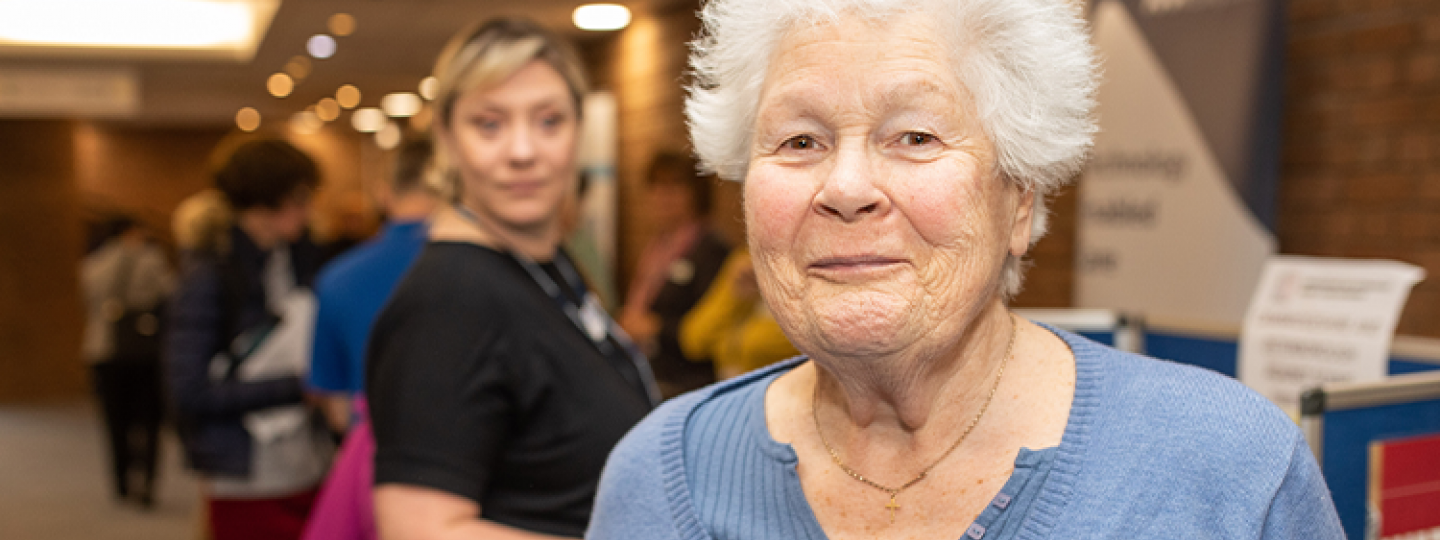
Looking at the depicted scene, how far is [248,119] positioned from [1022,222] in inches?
651

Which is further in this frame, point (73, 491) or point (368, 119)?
point (368, 119)

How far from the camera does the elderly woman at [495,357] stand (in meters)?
1.32

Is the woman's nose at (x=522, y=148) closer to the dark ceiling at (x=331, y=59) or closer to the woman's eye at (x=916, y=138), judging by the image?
the woman's eye at (x=916, y=138)

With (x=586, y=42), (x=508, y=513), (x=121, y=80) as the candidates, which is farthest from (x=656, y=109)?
(x=508, y=513)

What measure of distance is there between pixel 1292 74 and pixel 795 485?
3.05m

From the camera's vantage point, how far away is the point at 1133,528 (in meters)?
0.84

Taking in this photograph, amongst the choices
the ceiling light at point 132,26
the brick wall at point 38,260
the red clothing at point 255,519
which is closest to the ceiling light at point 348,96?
the brick wall at point 38,260

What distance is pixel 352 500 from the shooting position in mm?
1535

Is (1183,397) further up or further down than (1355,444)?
further up

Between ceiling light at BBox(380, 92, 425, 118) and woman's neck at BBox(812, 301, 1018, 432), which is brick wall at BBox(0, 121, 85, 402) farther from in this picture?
woman's neck at BBox(812, 301, 1018, 432)

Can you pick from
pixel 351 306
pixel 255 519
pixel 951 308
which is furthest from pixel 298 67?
pixel 951 308

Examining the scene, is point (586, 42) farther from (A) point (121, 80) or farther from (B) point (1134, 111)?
(B) point (1134, 111)

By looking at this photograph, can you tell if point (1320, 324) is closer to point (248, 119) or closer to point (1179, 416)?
point (1179, 416)

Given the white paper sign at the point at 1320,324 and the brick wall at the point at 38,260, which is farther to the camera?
the brick wall at the point at 38,260
